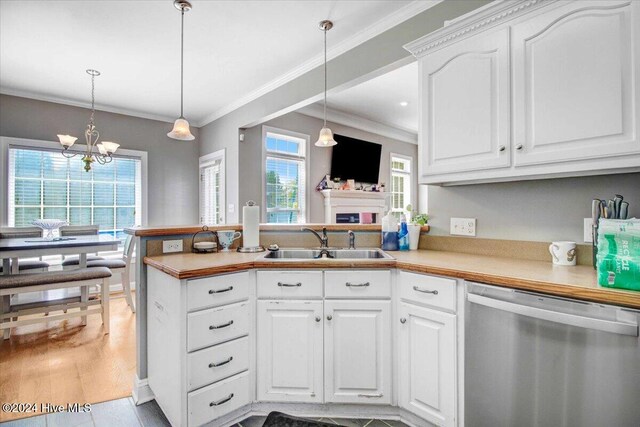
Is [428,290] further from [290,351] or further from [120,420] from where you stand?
[120,420]

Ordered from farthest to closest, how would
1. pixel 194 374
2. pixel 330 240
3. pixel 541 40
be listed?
pixel 330 240 < pixel 194 374 < pixel 541 40

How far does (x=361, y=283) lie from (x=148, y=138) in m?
4.64

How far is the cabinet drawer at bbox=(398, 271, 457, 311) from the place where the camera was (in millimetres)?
1509

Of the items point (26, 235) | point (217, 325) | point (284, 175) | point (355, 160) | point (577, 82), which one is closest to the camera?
point (577, 82)

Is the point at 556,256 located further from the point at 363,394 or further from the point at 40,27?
the point at 40,27

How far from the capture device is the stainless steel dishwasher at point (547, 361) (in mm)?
1048

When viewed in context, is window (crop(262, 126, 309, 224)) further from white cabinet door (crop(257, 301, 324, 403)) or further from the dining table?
white cabinet door (crop(257, 301, 324, 403))

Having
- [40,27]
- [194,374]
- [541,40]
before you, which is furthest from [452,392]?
[40,27]

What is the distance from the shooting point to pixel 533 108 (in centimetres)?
151

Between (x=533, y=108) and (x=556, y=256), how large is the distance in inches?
29.3

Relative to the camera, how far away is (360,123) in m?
5.58

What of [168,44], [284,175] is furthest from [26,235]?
[284,175]

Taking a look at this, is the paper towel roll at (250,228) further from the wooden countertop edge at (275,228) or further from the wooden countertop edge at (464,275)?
the wooden countertop edge at (464,275)

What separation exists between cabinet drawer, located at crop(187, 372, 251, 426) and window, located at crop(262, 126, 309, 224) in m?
3.06
